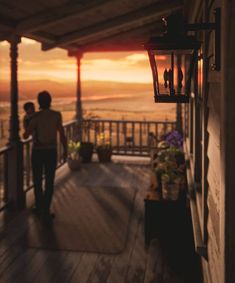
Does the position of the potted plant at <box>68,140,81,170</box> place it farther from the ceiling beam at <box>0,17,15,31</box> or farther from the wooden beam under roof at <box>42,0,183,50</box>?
the ceiling beam at <box>0,17,15,31</box>

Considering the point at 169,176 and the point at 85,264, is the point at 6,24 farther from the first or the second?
the point at 85,264

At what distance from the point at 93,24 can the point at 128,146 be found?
375 centimetres

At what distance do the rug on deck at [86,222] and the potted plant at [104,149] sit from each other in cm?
234

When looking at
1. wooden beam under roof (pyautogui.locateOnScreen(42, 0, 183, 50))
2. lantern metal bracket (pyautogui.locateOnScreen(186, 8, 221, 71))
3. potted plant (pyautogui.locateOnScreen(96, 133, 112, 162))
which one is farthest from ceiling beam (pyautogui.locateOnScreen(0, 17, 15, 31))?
potted plant (pyautogui.locateOnScreen(96, 133, 112, 162))

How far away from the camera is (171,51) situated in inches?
74.0

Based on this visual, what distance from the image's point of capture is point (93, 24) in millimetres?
6598

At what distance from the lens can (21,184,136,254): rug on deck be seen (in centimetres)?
425

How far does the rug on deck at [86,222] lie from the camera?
4246mm

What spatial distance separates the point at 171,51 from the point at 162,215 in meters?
2.62

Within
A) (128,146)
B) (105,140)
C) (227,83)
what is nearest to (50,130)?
(227,83)

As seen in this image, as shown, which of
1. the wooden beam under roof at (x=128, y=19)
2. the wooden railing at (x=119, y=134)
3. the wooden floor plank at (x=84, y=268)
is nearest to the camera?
the wooden floor plank at (x=84, y=268)

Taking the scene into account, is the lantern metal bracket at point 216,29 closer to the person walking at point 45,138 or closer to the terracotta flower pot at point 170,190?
the terracotta flower pot at point 170,190

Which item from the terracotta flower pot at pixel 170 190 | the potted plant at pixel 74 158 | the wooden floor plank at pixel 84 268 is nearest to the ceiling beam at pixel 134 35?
the potted plant at pixel 74 158

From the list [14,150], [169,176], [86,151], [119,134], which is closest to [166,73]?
[169,176]
